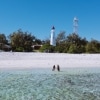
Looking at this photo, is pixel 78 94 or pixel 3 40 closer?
pixel 78 94

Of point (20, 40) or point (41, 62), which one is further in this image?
point (20, 40)

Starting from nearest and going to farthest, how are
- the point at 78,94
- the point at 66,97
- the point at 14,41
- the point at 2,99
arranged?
the point at 2,99 → the point at 66,97 → the point at 78,94 → the point at 14,41

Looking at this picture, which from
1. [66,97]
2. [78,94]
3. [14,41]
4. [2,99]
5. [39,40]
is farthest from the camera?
[39,40]

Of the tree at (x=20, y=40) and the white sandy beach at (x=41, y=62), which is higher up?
the tree at (x=20, y=40)

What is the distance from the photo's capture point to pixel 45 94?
12023mm

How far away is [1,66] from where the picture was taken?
25859 mm

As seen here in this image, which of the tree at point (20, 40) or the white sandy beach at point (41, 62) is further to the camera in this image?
the tree at point (20, 40)

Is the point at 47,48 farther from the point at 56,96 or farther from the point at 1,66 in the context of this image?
the point at 56,96

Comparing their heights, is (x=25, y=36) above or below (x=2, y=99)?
above

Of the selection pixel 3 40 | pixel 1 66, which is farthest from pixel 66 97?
pixel 3 40

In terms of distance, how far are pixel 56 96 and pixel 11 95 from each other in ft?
5.47

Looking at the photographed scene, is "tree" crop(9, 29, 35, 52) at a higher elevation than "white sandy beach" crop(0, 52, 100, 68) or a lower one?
higher

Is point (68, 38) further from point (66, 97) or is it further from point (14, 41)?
point (66, 97)

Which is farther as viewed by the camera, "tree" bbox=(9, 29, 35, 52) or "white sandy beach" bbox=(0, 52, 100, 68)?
"tree" bbox=(9, 29, 35, 52)
